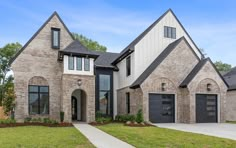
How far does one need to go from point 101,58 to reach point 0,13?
11085 mm

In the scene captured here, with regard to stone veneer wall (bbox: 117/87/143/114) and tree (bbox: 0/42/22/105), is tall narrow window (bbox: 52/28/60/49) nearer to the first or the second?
stone veneer wall (bbox: 117/87/143/114)

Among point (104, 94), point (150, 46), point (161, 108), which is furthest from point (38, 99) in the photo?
point (150, 46)

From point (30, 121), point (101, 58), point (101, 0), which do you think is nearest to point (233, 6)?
point (101, 0)

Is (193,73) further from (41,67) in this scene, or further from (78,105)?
(41,67)

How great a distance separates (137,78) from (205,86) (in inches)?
227

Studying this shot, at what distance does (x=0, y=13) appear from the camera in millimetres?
19906

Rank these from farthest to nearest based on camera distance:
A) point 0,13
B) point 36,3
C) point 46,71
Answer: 1. point 46,71
2. point 0,13
3. point 36,3

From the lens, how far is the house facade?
21.8 meters

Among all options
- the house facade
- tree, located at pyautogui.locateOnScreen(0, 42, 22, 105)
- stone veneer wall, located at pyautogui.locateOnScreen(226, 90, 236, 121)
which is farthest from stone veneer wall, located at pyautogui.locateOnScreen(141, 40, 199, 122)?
tree, located at pyautogui.locateOnScreen(0, 42, 22, 105)

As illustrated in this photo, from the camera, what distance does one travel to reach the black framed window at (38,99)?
23000 mm

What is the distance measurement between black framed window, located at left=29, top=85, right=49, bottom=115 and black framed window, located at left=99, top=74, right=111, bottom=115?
513 cm

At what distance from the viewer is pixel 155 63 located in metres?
23.0

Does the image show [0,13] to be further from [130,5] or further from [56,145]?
[56,145]

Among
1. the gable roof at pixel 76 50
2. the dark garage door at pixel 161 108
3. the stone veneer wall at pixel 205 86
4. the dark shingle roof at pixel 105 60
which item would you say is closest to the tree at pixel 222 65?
the dark shingle roof at pixel 105 60
